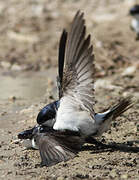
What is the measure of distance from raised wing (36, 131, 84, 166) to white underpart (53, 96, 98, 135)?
2.6 inches

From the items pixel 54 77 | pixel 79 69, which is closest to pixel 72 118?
pixel 79 69

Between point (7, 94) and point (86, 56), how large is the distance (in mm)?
2632

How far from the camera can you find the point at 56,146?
11.4 ft

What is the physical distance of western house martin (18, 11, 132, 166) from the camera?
324 centimetres

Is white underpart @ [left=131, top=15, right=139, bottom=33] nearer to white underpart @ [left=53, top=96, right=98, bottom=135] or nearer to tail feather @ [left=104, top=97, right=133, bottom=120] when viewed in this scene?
tail feather @ [left=104, top=97, right=133, bottom=120]

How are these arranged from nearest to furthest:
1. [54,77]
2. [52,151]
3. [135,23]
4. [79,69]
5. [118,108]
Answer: [79,69], [52,151], [118,108], [54,77], [135,23]

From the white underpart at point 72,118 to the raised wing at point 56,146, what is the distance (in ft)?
0.22

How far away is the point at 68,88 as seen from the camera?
3344 mm

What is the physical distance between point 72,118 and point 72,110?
8cm

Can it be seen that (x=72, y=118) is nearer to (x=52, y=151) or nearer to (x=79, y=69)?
(x=52, y=151)

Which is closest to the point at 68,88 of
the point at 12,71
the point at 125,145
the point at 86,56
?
the point at 86,56

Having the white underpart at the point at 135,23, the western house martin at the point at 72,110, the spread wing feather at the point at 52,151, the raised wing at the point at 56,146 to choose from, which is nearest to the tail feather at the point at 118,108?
the western house martin at the point at 72,110

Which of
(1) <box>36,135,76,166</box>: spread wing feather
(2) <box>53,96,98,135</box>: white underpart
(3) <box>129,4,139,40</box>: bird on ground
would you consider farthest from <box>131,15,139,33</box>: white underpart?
(1) <box>36,135,76,166</box>: spread wing feather

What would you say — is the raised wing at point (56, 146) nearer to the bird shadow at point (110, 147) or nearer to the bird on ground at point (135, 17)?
the bird shadow at point (110, 147)
